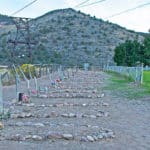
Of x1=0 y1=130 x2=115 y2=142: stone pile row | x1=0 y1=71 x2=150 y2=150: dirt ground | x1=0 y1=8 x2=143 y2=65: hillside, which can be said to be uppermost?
x1=0 y1=8 x2=143 y2=65: hillside

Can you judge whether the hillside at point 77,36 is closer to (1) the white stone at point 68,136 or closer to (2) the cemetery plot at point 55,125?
(2) the cemetery plot at point 55,125

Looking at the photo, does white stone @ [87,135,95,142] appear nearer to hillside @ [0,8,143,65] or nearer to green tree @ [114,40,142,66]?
green tree @ [114,40,142,66]

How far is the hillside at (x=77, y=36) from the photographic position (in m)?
100

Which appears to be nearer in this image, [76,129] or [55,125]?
[76,129]

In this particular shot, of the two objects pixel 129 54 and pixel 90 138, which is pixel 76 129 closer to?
pixel 90 138

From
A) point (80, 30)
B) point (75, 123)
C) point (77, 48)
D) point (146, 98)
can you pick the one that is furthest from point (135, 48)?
point (75, 123)

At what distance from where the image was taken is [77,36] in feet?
360

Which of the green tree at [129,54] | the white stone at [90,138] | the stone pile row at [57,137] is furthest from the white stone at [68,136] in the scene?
the green tree at [129,54]

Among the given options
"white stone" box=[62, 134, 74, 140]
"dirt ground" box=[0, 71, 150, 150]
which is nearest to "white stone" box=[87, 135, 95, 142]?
"dirt ground" box=[0, 71, 150, 150]

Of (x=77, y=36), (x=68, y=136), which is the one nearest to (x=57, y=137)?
(x=68, y=136)

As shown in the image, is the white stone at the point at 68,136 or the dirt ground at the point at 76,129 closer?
the dirt ground at the point at 76,129

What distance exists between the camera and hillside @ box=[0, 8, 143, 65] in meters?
100

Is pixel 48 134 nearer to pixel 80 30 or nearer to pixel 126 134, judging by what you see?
pixel 126 134

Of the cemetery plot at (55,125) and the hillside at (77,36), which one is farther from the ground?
the hillside at (77,36)
